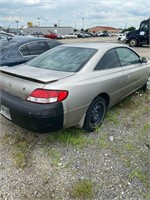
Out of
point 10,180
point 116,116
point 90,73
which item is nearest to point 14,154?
point 10,180

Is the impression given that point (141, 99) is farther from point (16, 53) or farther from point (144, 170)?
point (16, 53)

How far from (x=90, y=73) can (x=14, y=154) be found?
1.61m

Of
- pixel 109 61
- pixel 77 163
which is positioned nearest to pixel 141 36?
pixel 109 61

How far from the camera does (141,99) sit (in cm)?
489

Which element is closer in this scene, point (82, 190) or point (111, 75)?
point (82, 190)

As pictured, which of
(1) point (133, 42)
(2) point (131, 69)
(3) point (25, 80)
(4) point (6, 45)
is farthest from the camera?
(1) point (133, 42)

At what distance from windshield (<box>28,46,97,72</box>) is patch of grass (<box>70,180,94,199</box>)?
1.57m

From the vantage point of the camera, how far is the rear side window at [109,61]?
3.37 meters

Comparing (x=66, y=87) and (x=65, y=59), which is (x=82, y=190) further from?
(x=65, y=59)

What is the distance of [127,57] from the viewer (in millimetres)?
4281

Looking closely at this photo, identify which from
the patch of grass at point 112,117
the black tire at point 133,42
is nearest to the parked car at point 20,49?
the patch of grass at point 112,117

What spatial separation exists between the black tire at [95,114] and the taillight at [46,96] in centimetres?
71

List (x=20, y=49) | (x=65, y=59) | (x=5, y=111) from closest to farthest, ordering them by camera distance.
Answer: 1. (x=5, y=111)
2. (x=65, y=59)
3. (x=20, y=49)

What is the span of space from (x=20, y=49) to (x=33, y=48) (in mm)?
462
